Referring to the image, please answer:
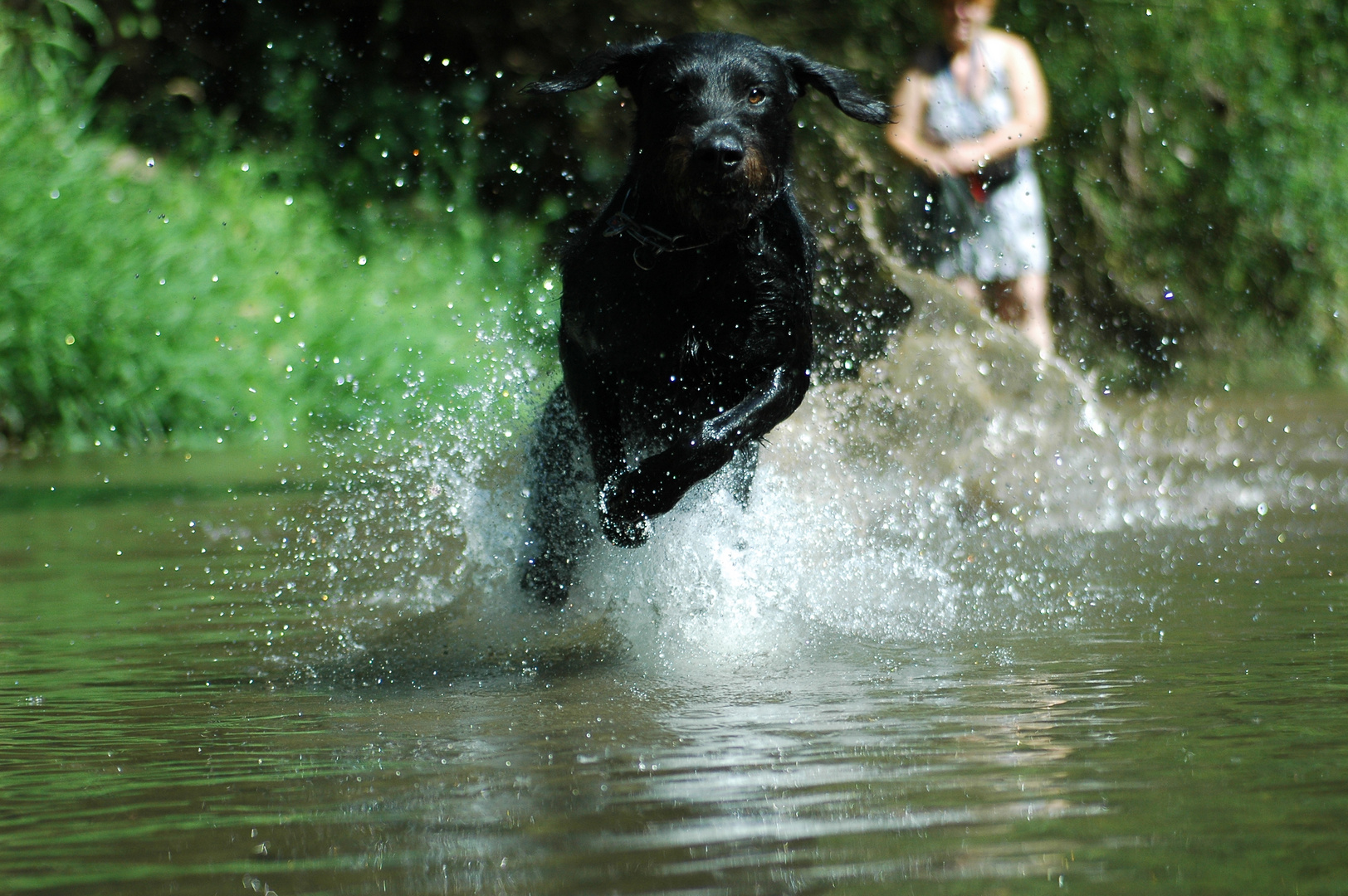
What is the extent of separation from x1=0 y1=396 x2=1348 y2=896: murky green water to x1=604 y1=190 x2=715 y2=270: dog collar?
2.69ft

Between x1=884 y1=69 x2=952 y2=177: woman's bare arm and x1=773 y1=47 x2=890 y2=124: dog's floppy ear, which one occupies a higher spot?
x1=884 y1=69 x2=952 y2=177: woman's bare arm

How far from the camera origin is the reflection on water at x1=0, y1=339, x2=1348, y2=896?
215 centimetres

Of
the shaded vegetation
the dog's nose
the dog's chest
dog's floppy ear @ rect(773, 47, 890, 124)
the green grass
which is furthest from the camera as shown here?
the shaded vegetation

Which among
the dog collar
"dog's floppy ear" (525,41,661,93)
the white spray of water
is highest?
"dog's floppy ear" (525,41,661,93)

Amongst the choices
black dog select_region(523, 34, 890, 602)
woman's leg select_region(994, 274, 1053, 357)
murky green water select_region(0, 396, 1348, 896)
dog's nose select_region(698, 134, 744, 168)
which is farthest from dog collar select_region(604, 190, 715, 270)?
woman's leg select_region(994, 274, 1053, 357)

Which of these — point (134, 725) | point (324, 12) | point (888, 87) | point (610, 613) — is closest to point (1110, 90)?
point (888, 87)

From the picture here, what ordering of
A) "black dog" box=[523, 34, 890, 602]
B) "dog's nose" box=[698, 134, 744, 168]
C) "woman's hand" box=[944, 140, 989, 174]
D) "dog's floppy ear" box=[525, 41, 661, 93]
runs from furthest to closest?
"woman's hand" box=[944, 140, 989, 174] < "dog's floppy ear" box=[525, 41, 661, 93] < "black dog" box=[523, 34, 890, 602] < "dog's nose" box=[698, 134, 744, 168]

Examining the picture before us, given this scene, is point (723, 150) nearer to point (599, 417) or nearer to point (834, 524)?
point (599, 417)

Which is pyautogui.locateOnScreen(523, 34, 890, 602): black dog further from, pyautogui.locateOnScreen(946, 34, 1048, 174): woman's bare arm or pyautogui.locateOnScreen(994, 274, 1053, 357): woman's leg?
pyautogui.locateOnScreen(994, 274, 1053, 357): woman's leg

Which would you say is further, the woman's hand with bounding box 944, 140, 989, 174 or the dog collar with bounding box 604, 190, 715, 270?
the woman's hand with bounding box 944, 140, 989, 174

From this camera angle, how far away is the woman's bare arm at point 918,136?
702 cm

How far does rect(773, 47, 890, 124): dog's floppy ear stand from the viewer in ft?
13.9

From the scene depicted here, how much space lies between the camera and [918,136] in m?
7.07

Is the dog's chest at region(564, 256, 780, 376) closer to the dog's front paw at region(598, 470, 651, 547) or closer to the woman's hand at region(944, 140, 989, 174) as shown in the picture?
the dog's front paw at region(598, 470, 651, 547)
